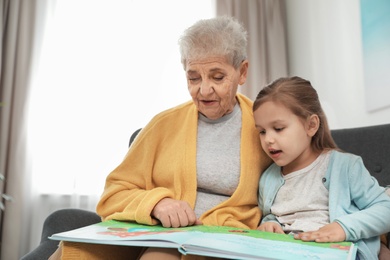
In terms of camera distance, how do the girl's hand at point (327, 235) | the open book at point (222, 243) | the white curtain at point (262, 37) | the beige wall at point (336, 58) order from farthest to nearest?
the white curtain at point (262, 37)
the beige wall at point (336, 58)
the girl's hand at point (327, 235)
the open book at point (222, 243)

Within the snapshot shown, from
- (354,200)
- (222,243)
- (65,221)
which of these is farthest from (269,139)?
(65,221)

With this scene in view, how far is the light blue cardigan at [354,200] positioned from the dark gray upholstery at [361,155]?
1.31 ft

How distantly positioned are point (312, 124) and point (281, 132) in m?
0.12

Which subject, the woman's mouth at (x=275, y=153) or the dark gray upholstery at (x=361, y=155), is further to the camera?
the dark gray upholstery at (x=361, y=155)

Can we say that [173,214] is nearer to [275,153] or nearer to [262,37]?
[275,153]

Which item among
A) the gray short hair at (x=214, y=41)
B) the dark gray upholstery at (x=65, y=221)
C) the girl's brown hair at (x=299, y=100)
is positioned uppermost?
the gray short hair at (x=214, y=41)

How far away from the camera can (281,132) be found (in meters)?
1.21

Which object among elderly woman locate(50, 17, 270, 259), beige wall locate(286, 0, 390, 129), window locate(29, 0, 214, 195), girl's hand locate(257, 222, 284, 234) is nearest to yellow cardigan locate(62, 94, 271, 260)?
elderly woman locate(50, 17, 270, 259)

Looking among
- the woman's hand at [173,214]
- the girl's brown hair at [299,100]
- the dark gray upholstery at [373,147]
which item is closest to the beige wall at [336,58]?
the dark gray upholstery at [373,147]

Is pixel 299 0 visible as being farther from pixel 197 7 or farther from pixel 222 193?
pixel 222 193

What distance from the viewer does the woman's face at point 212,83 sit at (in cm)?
125

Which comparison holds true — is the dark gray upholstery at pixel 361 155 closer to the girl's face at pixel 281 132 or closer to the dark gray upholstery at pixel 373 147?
the dark gray upholstery at pixel 373 147

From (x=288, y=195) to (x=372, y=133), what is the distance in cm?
54

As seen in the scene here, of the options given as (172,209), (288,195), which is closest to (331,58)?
(288,195)
